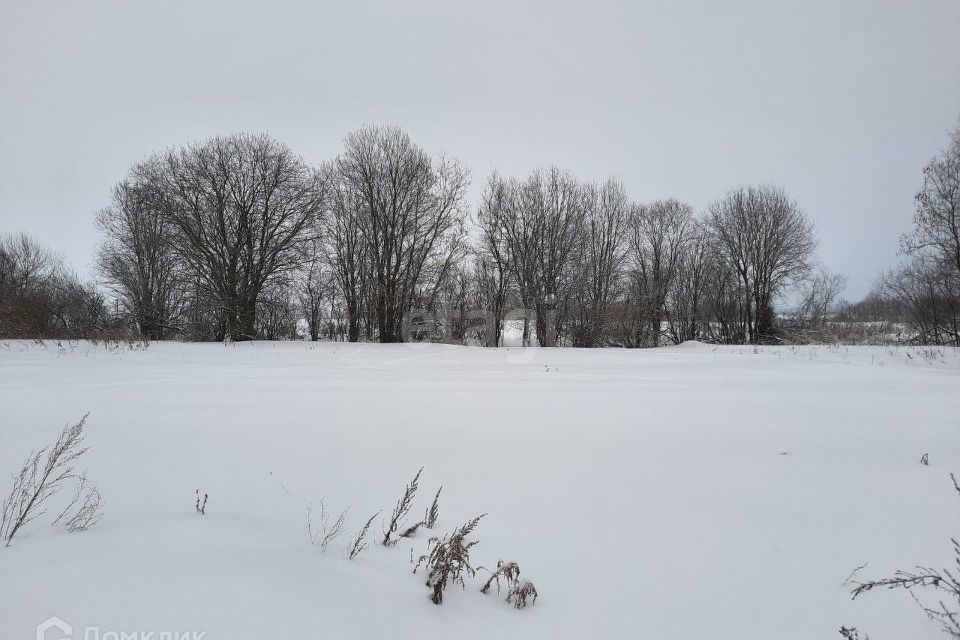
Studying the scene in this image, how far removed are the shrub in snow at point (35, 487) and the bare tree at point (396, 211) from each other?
1739 cm

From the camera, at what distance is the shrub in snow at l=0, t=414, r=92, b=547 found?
1.66 meters

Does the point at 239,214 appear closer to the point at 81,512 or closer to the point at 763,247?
the point at 81,512

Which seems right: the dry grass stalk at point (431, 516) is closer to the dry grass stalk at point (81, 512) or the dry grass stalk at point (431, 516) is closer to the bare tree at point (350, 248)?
the dry grass stalk at point (81, 512)

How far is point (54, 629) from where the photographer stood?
1.11 meters

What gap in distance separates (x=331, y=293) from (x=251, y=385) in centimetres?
2571

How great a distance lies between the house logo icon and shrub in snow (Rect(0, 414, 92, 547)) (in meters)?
0.68

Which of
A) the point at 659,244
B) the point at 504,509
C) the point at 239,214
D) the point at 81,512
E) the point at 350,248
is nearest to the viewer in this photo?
the point at 81,512

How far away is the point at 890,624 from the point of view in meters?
1.45

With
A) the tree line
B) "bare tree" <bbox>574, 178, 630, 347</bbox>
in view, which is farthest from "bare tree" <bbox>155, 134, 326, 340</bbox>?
"bare tree" <bbox>574, 178, 630, 347</bbox>

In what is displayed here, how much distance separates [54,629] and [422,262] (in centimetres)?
1975

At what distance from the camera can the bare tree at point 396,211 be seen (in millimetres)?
19688

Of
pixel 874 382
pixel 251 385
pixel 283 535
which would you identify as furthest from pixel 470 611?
pixel 874 382

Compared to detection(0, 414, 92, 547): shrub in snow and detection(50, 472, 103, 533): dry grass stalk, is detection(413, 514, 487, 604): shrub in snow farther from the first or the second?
detection(0, 414, 92, 547): shrub in snow

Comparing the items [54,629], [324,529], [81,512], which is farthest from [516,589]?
[81,512]
